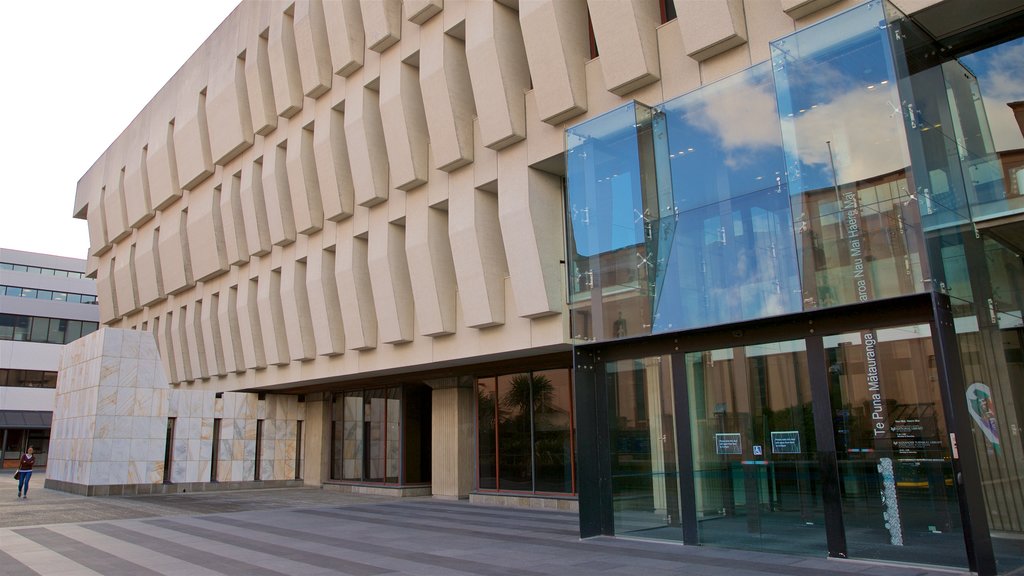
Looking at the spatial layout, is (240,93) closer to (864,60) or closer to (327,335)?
(327,335)

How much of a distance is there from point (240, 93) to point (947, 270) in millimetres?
27184

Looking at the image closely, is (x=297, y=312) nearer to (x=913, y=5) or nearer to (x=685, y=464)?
(x=685, y=464)

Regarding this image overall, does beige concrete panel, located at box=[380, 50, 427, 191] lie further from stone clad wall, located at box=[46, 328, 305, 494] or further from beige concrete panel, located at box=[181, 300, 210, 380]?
beige concrete panel, located at box=[181, 300, 210, 380]

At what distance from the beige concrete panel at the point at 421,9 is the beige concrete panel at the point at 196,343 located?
1871 centimetres

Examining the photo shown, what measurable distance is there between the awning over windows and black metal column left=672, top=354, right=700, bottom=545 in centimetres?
5293

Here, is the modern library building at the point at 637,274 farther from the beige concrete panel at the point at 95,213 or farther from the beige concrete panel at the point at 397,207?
the beige concrete panel at the point at 95,213

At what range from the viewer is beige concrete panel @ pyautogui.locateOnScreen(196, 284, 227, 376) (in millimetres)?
30703

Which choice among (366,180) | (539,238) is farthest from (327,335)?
(539,238)

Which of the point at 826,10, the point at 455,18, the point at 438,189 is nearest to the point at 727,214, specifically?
the point at 826,10

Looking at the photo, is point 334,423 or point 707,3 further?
point 334,423

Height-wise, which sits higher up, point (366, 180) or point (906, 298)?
point (366, 180)

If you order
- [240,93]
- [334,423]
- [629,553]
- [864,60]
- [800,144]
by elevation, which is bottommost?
[629,553]

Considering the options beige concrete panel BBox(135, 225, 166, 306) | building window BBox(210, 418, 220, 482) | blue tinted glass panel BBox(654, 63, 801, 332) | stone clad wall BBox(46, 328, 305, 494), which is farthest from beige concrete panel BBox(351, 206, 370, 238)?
beige concrete panel BBox(135, 225, 166, 306)

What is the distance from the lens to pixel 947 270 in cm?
959
